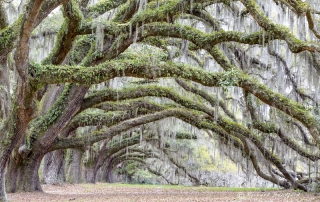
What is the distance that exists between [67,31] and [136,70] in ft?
9.01

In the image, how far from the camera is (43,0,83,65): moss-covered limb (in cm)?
763

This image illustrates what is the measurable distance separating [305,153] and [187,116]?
3916 millimetres

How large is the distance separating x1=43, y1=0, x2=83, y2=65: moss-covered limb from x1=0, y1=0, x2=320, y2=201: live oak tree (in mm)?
23

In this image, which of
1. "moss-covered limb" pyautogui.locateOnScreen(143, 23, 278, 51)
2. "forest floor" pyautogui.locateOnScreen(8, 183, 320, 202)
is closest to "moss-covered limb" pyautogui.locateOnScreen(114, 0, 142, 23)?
"moss-covered limb" pyautogui.locateOnScreen(143, 23, 278, 51)

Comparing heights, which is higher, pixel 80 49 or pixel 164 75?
pixel 80 49

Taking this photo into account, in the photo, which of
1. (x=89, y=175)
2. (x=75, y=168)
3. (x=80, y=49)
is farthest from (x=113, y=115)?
(x=89, y=175)

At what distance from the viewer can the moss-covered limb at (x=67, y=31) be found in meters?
7.63

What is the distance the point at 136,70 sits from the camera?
6512 millimetres

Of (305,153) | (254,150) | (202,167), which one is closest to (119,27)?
(254,150)

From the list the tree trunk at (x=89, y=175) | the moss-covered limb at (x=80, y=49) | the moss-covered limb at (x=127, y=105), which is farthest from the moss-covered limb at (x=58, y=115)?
the tree trunk at (x=89, y=175)

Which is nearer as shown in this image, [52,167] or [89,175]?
[52,167]

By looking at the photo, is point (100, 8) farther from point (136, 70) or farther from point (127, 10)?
point (136, 70)

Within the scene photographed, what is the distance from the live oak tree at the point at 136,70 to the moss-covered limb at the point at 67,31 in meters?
0.02

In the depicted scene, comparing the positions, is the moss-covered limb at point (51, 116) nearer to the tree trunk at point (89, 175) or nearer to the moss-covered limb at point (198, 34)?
the moss-covered limb at point (198, 34)
